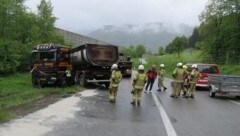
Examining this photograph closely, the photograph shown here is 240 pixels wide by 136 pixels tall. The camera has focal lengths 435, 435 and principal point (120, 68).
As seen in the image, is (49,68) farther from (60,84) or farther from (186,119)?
(186,119)

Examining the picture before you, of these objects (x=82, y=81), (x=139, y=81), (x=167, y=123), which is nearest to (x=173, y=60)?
(x=82, y=81)

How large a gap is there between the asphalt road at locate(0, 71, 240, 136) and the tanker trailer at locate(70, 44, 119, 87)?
31.3 feet

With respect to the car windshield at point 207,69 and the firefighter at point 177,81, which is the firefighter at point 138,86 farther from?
the car windshield at point 207,69

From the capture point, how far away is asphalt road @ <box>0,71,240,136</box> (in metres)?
10.6

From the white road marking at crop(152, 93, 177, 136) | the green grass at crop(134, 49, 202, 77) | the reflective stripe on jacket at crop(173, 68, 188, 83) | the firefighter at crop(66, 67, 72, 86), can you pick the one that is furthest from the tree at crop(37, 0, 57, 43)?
the white road marking at crop(152, 93, 177, 136)

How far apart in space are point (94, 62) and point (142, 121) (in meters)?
14.4

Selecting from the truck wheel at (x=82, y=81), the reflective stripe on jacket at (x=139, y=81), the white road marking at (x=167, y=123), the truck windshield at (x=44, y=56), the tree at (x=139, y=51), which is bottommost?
the white road marking at (x=167, y=123)

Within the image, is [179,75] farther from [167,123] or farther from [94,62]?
[167,123]

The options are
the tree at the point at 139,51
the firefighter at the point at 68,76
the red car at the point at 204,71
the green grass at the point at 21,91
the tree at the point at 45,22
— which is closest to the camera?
the green grass at the point at 21,91

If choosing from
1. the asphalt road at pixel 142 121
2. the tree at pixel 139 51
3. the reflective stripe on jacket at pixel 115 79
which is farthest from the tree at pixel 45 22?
the tree at pixel 139 51

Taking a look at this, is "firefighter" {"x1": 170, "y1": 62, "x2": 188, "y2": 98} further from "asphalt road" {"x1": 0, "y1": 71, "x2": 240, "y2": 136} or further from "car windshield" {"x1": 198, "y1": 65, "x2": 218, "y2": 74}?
"car windshield" {"x1": 198, "y1": 65, "x2": 218, "y2": 74}

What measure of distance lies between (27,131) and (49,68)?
17398mm

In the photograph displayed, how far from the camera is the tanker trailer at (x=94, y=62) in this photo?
2667 cm

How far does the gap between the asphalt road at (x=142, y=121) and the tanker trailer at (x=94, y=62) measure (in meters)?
9.54
